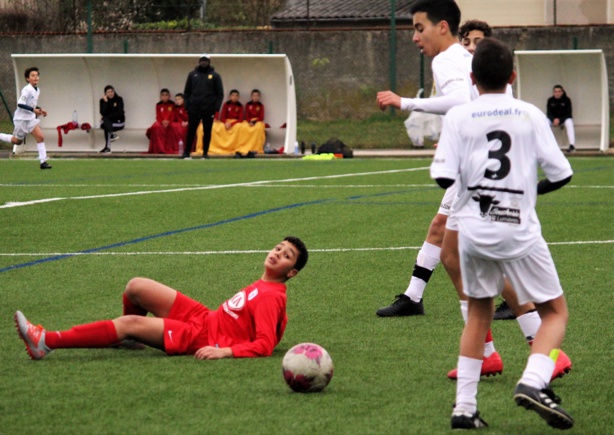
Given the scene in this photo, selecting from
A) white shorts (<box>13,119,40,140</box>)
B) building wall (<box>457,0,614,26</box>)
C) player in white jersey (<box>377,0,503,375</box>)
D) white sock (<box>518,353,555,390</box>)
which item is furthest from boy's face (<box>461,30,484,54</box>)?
building wall (<box>457,0,614,26</box>)

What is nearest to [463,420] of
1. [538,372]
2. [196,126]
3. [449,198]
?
[538,372]

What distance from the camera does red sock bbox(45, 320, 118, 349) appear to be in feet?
18.4

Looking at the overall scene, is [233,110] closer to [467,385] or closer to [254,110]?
[254,110]

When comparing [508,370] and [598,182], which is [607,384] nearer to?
[508,370]

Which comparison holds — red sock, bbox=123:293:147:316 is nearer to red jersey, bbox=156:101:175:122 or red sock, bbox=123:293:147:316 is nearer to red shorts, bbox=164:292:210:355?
red shorts, bbox=164:292:210:355

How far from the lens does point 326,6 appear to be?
142ft

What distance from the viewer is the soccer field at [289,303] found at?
15.4 ft

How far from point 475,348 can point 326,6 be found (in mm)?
39756

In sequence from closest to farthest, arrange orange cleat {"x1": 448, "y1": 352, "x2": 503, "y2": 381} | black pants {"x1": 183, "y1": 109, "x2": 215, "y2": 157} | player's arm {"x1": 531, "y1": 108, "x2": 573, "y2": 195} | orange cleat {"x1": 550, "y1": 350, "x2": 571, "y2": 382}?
1. player's arm {"x1": 531, "y1": 108, "x2": 573, "y2": 195}
2. orange cleat {"x1": 550, "y1": 350, "x2": 571, "y2": 382}
3. orange cleat {"x1": 448, "y1": 352, "x2": 503, "y2": 381}
4. black pants {"x1": 183, "y1": 109, "x2": 215, "y2": 157}

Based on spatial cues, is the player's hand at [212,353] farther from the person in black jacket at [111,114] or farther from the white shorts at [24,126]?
the person in black jacket at [111,114]

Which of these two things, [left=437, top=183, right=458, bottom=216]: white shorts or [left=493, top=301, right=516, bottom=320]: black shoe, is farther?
[left=493, top=301, right=516, bottom=320]: black shoe

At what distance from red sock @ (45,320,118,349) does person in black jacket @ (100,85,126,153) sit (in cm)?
2100

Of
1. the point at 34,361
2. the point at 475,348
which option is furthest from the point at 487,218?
the point at 34,361

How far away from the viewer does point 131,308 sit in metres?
6.01
